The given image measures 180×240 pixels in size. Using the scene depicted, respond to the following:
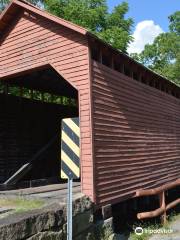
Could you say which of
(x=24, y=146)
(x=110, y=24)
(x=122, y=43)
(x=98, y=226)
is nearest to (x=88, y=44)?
(x=98, y=226)

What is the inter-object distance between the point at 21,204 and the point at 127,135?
4534mm

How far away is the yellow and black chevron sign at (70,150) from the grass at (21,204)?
5.60ft

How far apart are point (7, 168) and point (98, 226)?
5678 mm

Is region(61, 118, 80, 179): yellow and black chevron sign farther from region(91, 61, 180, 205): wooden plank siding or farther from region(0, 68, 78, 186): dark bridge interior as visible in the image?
region(0, 68, 78, 186): dark bridge interior

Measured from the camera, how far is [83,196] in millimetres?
9344

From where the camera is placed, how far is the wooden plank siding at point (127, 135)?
1032 cm

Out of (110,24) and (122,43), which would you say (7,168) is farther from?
(110,24)

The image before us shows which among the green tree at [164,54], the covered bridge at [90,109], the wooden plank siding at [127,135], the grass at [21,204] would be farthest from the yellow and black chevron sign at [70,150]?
the green tree at [164,54]

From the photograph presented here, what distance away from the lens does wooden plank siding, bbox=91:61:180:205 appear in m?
10.3

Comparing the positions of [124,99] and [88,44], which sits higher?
[88,44]

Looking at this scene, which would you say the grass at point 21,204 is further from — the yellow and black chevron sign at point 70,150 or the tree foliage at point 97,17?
the tree foliage at point 97,17

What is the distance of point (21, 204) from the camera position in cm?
850

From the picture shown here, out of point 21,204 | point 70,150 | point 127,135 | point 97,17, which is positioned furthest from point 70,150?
point 97,17

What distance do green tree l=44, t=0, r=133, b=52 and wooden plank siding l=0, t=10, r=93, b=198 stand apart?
52.9 feet
